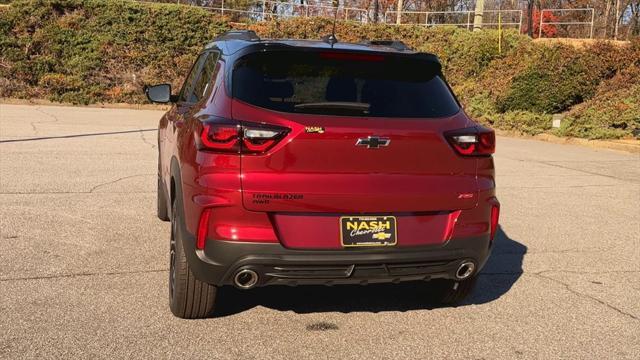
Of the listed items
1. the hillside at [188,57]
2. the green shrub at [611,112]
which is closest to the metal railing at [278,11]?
the hillside at [188,57]

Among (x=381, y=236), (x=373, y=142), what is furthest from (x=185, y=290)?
(x=373, y=142)

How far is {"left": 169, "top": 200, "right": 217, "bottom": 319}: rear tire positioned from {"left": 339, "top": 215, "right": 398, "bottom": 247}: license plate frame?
965 millimetres

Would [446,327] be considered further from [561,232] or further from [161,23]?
[161,23]

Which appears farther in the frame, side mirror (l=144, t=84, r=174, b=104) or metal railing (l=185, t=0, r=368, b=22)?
metal railing (l=185, t=0, r=368, b=22)

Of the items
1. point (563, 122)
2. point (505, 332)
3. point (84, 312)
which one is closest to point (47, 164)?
point (84, 312)

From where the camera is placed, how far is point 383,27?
100 ft

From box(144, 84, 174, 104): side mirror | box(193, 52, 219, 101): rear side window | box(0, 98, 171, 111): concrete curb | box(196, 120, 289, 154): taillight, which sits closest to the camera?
box(196, 120, 289, 154): taillight

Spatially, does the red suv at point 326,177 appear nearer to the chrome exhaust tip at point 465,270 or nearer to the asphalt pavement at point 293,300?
the chrome exhaust tip at point 465,270

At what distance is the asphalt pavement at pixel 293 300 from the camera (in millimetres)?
3812

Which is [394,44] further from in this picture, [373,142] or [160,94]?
[160,94]

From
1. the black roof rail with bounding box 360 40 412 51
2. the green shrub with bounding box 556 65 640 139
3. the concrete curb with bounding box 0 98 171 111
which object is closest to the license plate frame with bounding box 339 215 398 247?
the black roof rail with bounding box 360 40 412 51

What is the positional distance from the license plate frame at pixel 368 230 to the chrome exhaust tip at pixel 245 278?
0.52 m

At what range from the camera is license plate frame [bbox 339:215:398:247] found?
3607 mm

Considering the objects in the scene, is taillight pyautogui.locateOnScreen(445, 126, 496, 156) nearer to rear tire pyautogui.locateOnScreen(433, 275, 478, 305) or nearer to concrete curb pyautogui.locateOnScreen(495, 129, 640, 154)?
rear tire pyautogui.locateOnScreen(433, 275, 478, 305)
